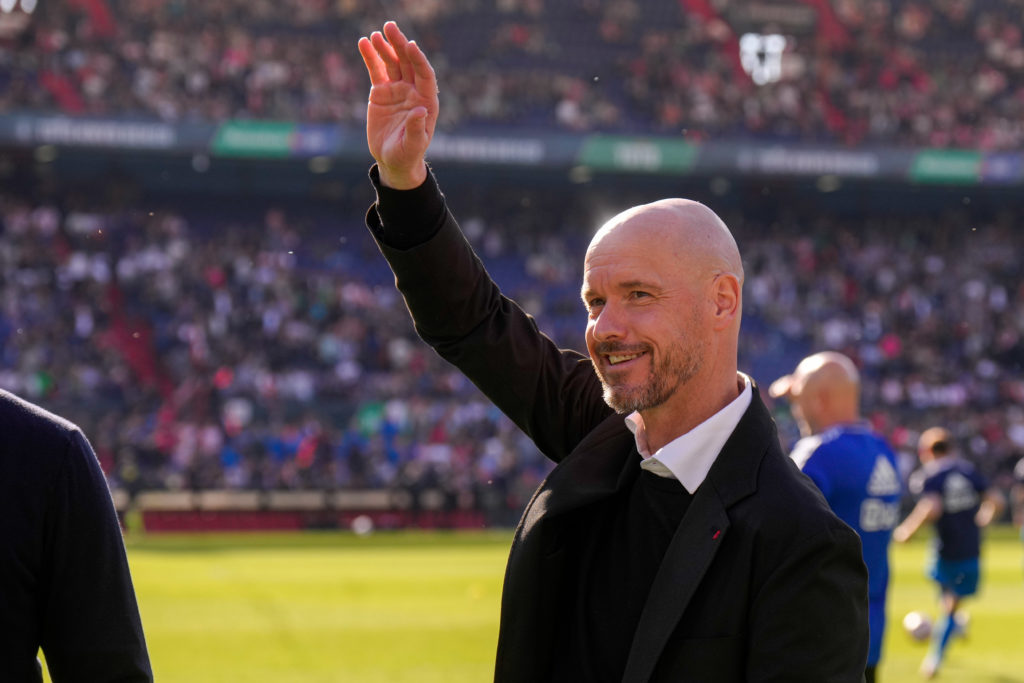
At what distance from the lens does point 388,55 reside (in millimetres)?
2984

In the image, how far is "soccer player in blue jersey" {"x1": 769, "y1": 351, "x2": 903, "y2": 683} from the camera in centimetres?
661

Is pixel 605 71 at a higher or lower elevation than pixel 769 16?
lower

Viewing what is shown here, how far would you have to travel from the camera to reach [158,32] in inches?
1277

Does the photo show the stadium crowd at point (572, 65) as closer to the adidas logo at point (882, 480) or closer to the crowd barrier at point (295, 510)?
the crowd barrier at point (295, 510)

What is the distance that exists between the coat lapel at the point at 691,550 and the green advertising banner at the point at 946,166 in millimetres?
34994

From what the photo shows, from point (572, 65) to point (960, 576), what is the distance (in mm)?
26185

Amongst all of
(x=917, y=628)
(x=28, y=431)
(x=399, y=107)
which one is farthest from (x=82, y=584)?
(x=917, y=628)

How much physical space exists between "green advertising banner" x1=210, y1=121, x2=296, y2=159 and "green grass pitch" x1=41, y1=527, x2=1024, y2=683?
11.5 meters

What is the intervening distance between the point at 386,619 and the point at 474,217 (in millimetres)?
22023

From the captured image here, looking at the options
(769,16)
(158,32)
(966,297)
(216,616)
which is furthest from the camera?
(769,16)

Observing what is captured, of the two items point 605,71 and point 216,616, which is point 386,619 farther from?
point 605,71

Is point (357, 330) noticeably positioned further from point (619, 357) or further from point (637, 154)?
point (619, 357)

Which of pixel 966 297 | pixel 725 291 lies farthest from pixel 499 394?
pixel 966 297

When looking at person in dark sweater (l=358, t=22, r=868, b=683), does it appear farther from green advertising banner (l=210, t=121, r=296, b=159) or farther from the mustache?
green advertising banner (l=210, t=121, r=296, b=159)
